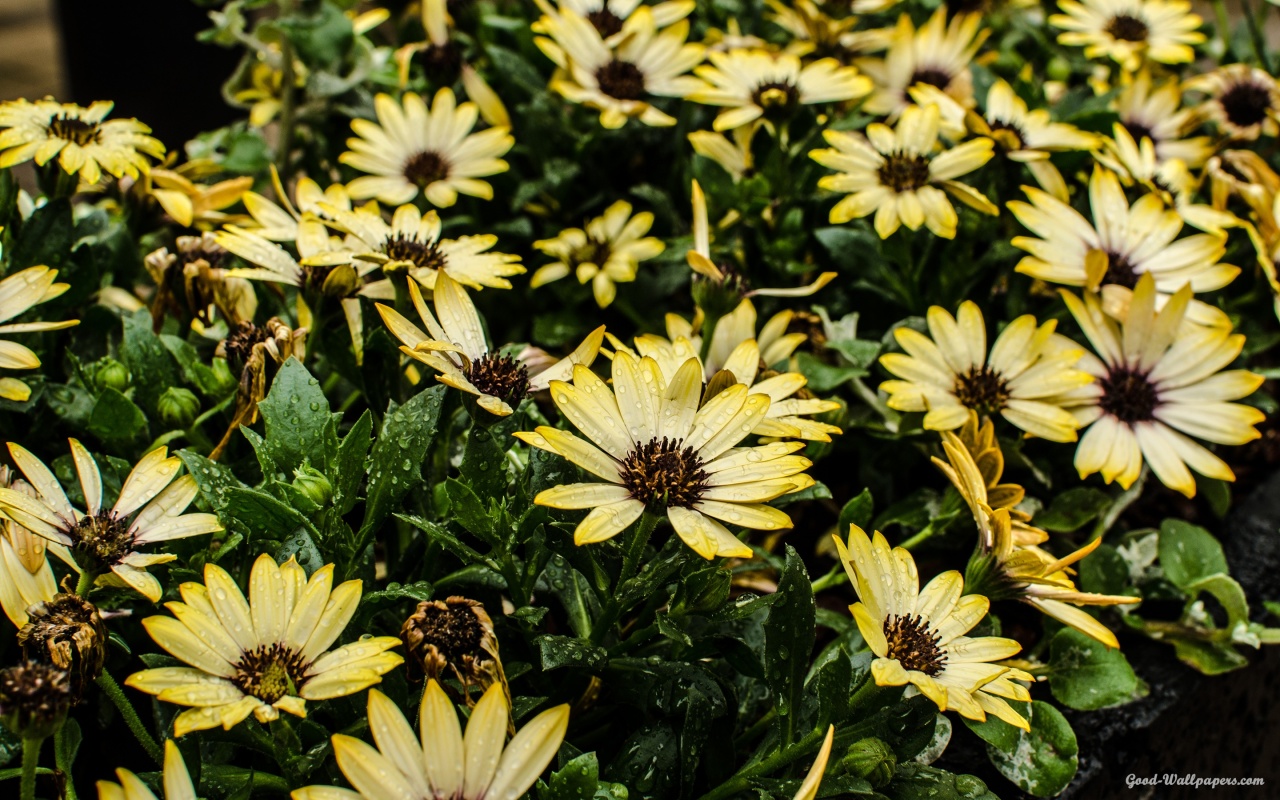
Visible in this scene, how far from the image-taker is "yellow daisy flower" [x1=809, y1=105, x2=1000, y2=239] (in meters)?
1.32

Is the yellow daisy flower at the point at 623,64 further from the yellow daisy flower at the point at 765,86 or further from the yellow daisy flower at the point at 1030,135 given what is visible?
the yellow daisy flower at the point at 1030,135

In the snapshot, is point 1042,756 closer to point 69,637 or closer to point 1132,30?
point 69,637

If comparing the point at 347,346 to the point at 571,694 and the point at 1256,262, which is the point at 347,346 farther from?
the point at 1256,262

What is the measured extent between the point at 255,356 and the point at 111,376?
190mm

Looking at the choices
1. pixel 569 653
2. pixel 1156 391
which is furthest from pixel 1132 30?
pixel 569 653

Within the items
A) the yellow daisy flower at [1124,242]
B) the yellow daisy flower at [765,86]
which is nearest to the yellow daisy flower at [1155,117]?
the yellow daisy flower at [1124,242]

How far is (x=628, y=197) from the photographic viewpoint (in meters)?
1.70

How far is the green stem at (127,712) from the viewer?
0.87 m

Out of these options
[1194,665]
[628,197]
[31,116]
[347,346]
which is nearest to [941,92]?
[628,197]

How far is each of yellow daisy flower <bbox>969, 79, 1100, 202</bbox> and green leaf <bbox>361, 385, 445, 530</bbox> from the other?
2.68 ft

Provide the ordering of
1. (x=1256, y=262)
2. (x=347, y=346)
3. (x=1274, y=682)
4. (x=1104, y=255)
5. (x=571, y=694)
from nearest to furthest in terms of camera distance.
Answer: (x=571, y=694)
(x=347, y=346)
(x=1104, y=255)
(x=1274, y=682)
(x=1256, y=262)

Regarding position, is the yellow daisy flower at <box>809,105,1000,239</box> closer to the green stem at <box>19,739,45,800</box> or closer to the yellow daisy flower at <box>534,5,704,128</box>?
the yellow daisy flower at <box>534,5,704,128</box>

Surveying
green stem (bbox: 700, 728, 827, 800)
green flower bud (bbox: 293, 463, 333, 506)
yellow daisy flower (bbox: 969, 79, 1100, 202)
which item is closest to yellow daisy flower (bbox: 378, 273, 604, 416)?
green flower bud (bbox: 293, 463, 333, 506)

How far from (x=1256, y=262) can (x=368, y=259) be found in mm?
1227
